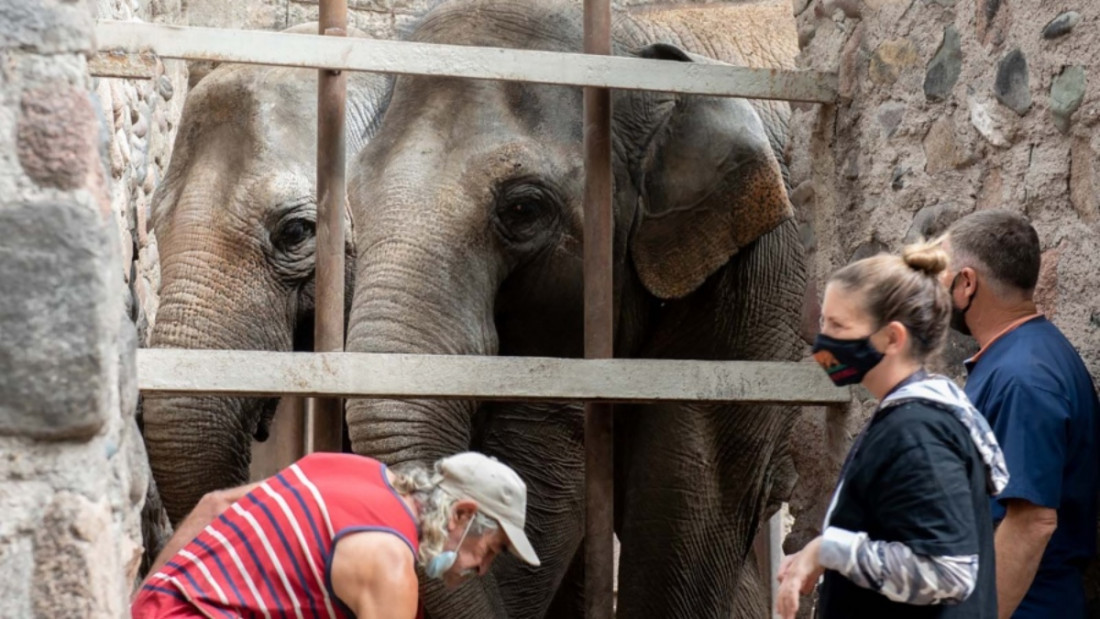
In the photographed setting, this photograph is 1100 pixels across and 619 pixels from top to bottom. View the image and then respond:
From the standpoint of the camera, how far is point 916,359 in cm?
284

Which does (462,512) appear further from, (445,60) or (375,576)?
(445,60)

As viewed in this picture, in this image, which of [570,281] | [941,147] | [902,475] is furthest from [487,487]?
[570,281]

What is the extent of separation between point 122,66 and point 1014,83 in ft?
5.84

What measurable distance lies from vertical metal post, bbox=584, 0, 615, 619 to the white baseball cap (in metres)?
1.38

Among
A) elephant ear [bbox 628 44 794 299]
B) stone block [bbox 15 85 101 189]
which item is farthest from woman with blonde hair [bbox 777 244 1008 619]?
elephant ear [bbox 628 44 794 299]

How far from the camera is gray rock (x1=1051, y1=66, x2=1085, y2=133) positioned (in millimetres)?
Answer: 3541

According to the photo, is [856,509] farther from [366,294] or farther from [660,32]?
[660,32]

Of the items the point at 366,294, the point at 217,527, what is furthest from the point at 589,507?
the point at 217,527

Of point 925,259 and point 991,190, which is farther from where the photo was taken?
point 991,190

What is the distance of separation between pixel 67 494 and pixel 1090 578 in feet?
6.80

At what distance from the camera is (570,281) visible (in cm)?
553

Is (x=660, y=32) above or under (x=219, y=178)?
above

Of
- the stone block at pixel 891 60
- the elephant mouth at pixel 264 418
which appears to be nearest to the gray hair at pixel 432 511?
the stone block at pixel 891 60

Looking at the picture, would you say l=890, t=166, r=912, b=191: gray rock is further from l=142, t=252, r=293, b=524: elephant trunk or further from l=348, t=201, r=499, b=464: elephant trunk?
l=142, t=252, r=293, b=524: elephant trunk
